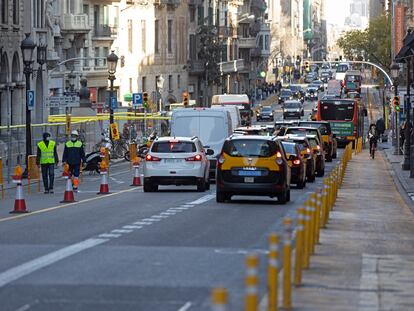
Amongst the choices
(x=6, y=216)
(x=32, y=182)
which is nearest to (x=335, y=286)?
(x=6, y=216)

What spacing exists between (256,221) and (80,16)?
59416mm

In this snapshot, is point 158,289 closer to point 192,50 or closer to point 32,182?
point 32,182

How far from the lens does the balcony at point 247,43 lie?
494 ft

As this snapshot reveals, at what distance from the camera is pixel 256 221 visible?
82.7 ft

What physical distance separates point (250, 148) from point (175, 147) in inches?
214

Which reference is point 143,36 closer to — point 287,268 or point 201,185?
point 201,185

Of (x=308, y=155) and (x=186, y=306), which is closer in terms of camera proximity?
(x=186, y=306)

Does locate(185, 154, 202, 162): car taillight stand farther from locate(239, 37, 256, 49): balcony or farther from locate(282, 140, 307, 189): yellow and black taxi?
locate(239, 37, 256, 49): balcony

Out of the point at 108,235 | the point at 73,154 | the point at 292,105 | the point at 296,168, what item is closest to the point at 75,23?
the point at 292,105

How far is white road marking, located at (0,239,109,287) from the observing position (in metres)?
16.2

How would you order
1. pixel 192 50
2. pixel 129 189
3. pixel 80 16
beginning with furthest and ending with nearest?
1. pixel 192 50
2. pixel 80 16
3. pixel 129 189

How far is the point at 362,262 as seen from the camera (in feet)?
61.5

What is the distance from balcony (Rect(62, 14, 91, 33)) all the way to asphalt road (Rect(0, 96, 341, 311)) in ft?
167

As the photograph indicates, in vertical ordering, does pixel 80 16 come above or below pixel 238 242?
above
